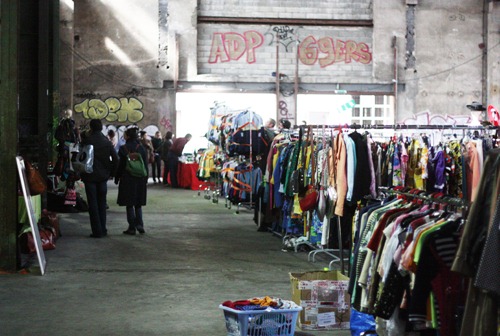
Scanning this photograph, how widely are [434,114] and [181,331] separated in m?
22.0

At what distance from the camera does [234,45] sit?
2748 cm

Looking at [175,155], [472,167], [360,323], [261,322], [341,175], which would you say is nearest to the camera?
[261,322]

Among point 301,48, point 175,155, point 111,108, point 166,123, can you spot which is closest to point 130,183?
point 175,155

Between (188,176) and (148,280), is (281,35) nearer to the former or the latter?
(188,176)

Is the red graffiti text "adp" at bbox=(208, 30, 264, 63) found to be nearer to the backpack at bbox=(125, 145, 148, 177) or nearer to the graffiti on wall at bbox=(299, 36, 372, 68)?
the graffiti on wall at bbox=(299, 36, 372, 68)

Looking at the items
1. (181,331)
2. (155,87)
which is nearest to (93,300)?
(181,331)

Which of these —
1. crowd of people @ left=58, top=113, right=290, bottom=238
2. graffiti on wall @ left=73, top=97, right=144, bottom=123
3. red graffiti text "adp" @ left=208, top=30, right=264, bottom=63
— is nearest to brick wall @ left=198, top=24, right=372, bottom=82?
red graffiti text "adp" @ left=208, top=30, right=264, bottom=63

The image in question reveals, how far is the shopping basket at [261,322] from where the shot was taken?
19.6 feet

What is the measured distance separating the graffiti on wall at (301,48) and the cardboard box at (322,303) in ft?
69.4

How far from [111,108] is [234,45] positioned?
4.60 meters

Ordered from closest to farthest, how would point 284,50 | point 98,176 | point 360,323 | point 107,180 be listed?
point 360,323 → point 98,176 → point 107,180 → point 284,50

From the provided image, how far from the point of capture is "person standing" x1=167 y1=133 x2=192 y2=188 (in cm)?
2389

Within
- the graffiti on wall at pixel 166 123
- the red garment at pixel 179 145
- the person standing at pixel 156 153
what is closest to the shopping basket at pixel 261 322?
the red garment at pixel 179 145

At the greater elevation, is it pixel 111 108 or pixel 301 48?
pixel 301 48
